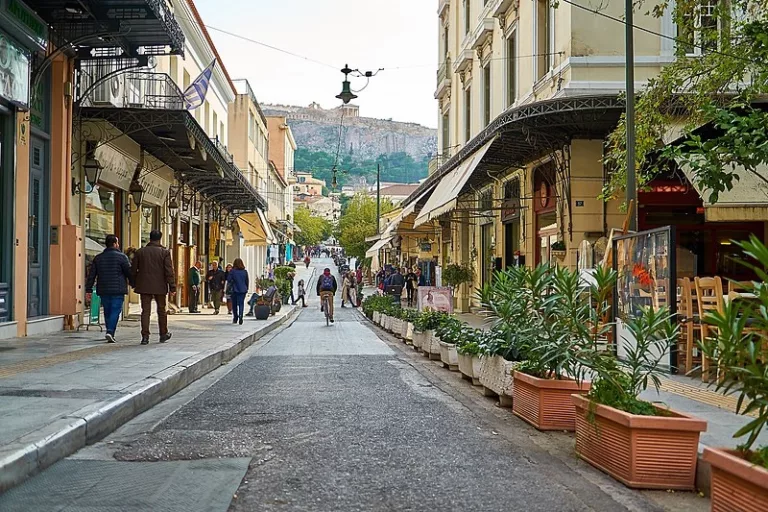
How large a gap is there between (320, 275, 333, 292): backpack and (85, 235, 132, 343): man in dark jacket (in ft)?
42.0

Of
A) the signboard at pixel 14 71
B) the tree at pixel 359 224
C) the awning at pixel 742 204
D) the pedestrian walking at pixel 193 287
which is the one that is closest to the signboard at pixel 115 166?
the signboard at pixel 14 71

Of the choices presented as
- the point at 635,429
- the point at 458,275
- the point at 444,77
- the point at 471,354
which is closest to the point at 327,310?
the point at 458,275

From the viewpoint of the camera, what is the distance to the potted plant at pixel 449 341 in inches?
485

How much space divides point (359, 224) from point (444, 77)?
4260 cm

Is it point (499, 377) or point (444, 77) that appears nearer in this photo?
point (499, 377)

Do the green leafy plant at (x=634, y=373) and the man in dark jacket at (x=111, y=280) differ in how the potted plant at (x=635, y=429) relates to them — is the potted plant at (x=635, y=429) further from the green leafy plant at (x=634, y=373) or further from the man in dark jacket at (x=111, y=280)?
the man in dark jacket at (x=111, y=280)

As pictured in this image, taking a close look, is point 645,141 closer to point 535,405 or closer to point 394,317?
point 535,405

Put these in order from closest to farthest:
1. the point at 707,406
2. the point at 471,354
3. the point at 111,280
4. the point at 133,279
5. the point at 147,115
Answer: the point at 707,406
the point at 471,354
the point at 111,280
the point at 133,279
the point at 147,115

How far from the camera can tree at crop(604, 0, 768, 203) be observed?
9.30m

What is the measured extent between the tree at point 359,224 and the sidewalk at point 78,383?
58.9m

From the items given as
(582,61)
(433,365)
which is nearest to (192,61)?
(582,61)

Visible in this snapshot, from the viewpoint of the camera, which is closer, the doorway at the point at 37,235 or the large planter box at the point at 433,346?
the large planter box at the point at 433,346

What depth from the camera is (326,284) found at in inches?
1054

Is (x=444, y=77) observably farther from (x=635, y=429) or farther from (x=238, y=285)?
(x=635, y=429)
